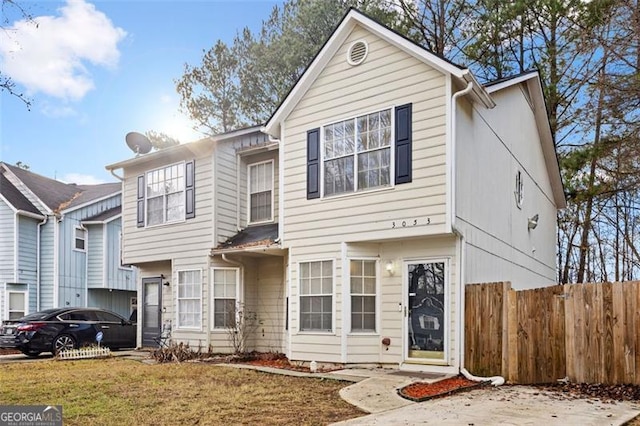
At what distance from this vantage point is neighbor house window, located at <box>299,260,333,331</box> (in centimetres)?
1021

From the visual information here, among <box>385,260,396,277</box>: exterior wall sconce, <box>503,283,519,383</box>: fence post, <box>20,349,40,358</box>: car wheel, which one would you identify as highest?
<box>385,260,396,277</box>: exterior wall sconce

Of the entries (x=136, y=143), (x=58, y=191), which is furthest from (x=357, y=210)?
(x=58, y=191)

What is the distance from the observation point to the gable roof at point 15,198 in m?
18.8

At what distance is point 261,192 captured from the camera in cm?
1366

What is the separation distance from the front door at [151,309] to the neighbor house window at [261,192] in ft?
11.8

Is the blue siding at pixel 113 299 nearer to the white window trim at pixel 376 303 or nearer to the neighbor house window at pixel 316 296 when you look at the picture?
the neighbor house window at pixel 316 296

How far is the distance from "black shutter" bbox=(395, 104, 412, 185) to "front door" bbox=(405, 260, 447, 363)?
164cm

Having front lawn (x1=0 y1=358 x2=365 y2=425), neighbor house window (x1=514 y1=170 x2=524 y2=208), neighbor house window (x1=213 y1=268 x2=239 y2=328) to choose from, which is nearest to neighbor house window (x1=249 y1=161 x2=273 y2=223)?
neighbor house window (x1=213 y1=268 x2=239 y2=328)

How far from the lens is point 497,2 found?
17.9 meters

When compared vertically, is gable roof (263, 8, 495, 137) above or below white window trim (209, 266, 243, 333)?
above

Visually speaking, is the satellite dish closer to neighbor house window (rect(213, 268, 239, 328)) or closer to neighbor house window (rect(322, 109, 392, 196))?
neighbor house window (rect(213, 268, 239, 328))

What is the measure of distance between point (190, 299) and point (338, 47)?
23.9 feet

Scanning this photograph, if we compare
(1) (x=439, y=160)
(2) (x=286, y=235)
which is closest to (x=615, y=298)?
(1) (x=439, y=160)

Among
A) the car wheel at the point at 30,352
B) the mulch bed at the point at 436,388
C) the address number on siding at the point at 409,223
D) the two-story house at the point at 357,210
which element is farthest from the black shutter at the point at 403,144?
the car wheel at the point at 30,352
